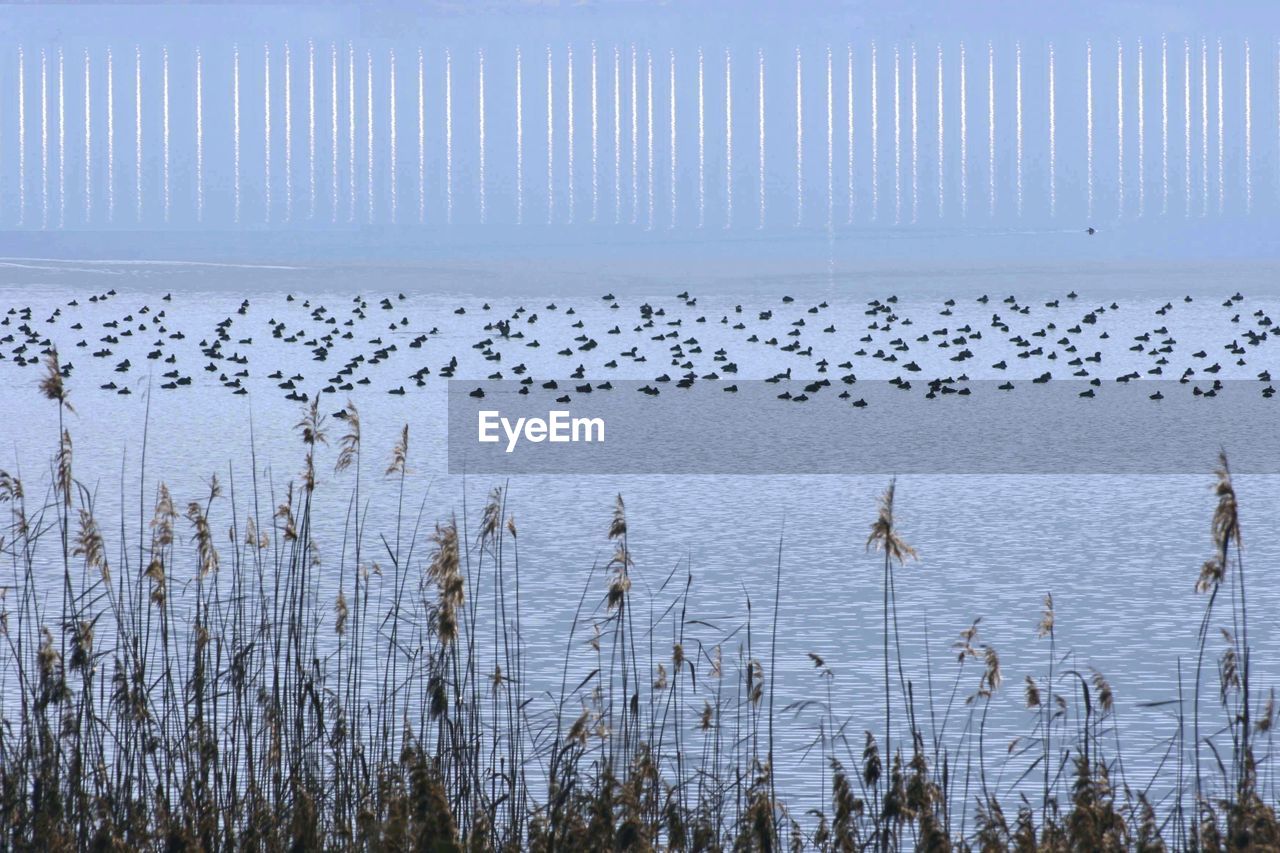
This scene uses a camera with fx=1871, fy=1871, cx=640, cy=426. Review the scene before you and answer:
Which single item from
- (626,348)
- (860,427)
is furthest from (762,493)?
(626,348)

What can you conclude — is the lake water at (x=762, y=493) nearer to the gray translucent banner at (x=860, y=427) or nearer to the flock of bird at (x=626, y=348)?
the flock of bird at (x=626, y=348)

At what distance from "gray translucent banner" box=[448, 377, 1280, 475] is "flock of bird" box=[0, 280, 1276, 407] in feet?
1.58

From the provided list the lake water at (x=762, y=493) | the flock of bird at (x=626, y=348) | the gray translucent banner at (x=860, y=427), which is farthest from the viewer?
the flock of bird at (x=626, y=348)

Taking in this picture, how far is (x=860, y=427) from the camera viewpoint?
35.9 metres

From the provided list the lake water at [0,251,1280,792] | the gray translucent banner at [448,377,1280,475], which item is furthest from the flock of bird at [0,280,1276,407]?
the gray translucent banner at [448,377,1280,475]

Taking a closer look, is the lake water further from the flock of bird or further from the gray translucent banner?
the gray translucent banner

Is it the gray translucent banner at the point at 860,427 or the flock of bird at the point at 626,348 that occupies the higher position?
the flock of bird at the point at 626,348

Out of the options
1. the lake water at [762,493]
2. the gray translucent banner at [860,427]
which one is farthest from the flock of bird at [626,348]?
the gray translucent banner at [860,427]

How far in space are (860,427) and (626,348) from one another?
19296 millimetres

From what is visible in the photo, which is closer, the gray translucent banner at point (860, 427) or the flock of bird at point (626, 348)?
the gray translucent banner at point (860, 427)

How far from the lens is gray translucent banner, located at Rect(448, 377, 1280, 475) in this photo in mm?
30203

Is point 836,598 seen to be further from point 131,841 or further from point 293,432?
point 293,432

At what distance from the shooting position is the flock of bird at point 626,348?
1761 inches

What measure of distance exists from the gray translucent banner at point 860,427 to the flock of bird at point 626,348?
483 millimetres
